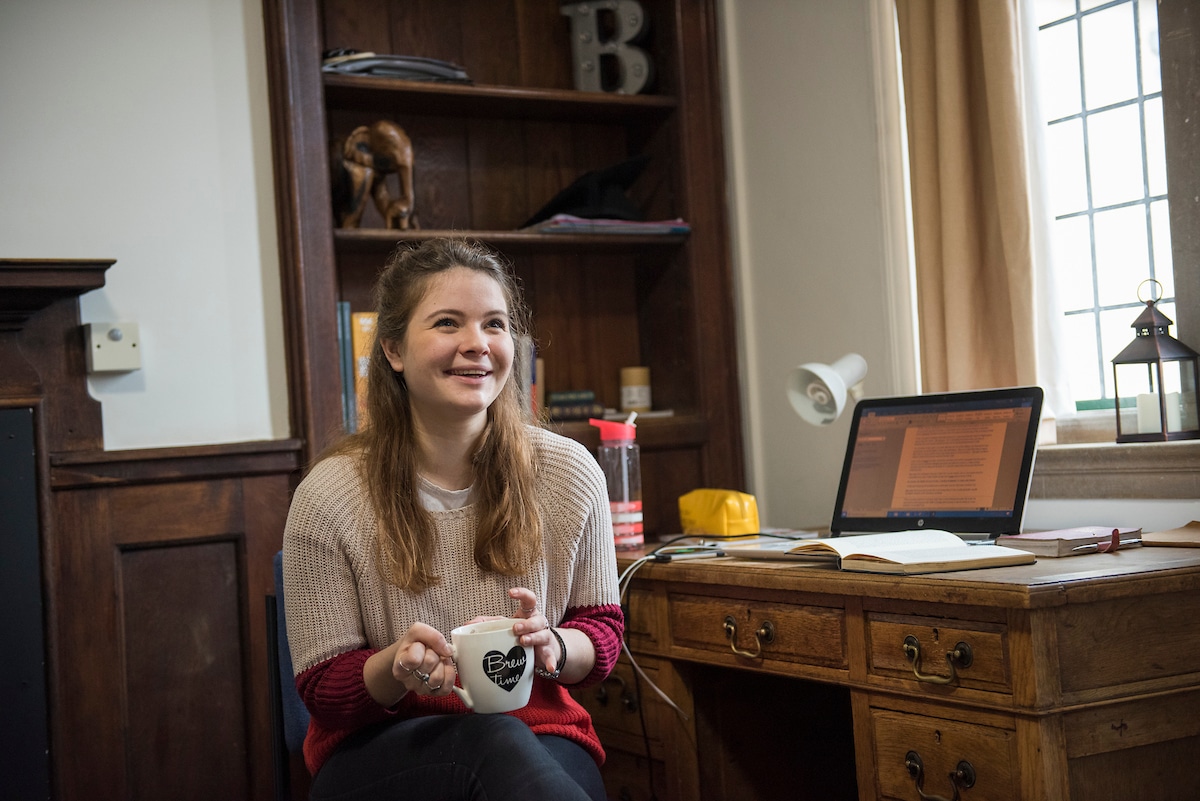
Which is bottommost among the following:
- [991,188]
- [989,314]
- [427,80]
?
[989,314]

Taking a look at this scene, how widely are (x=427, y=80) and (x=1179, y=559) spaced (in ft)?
6.25

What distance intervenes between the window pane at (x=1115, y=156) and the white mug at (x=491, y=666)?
5.01ft

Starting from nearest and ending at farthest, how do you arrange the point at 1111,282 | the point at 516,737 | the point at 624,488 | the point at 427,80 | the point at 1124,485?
the point at 516,737 < the point at 1124,485 < the point at 1111,282 < the point at 624,488 < the point at 427,80

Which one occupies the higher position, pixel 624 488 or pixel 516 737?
pixel 624 488

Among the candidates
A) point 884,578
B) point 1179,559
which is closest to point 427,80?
point 884,578

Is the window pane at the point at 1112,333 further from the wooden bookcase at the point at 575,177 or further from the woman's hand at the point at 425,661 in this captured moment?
the woman's hand at the point at 425,661

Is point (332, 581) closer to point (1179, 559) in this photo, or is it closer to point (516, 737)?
point (516, 737)

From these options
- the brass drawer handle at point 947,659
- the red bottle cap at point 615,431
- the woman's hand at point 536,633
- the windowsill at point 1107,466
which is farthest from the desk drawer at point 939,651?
the red bottle cap at point 615,431

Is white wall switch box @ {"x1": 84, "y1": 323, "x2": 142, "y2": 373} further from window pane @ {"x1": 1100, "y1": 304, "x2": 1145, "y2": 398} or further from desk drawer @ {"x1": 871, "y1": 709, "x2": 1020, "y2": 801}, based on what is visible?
window pane @ {"x1": 1100, "y1": 304, "x2": 1145, "y2": 398}

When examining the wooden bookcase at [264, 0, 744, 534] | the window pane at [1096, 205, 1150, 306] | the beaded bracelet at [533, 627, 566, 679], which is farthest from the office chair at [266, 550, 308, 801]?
the window pane at [1096, 205, 1150, 306]

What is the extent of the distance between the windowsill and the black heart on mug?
1.20 m

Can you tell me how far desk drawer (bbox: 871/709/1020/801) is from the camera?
1.48 metres

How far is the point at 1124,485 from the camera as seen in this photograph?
2.01 m

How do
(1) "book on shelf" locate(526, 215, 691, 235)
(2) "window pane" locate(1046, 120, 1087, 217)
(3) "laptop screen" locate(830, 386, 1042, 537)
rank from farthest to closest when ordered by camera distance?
(1) "book on shelf" locate(526, 215, 691, 235), (2) "window pane" locate(1046, 120, 1087, 217), (3) "laptop screen" locate(830, 386, 1042, 537)
